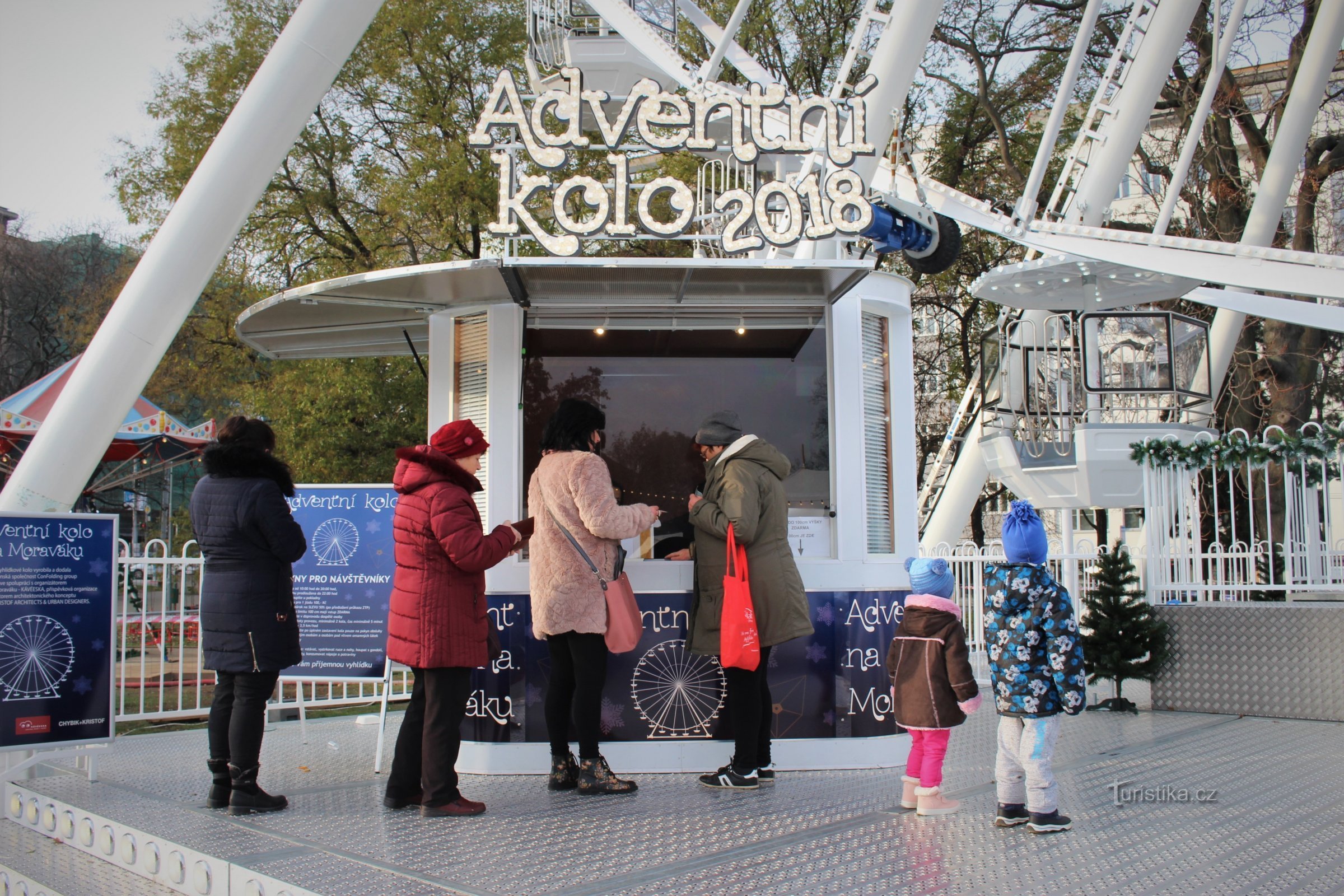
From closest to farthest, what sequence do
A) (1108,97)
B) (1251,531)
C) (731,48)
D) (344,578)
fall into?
(344,578)
(1251,531)
(1108,97)
(731,48)

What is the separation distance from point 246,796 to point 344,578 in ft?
6.36

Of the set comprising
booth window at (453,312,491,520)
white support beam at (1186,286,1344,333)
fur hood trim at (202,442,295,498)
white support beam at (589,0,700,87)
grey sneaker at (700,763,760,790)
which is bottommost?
grey sneaker at (700,763,760,790)

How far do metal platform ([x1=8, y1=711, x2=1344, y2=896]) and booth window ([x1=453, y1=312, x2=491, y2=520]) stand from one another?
77.5 inches

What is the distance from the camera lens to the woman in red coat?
466 centimetres

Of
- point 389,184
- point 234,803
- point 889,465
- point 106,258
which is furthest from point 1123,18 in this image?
point 106,258

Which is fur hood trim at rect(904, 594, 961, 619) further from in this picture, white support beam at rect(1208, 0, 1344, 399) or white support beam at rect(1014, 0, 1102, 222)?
white support beam at rect(1208, 0, 1344, 399)

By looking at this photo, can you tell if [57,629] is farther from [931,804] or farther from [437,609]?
[931,804]

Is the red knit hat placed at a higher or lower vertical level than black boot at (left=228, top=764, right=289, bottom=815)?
higher

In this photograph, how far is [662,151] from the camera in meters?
6.20

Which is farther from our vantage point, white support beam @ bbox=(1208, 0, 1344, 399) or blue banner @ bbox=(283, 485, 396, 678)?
white support beam @ bbox=(1208, 0, 1344, 399)

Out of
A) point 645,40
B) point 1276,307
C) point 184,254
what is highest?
point 645,40

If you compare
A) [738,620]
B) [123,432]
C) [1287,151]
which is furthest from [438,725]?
[123,432]

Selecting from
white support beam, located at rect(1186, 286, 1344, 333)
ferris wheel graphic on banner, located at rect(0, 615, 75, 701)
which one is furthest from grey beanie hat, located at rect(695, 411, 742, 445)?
white support beam, located at rect(1186, 286, 1344, 333)

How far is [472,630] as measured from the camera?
477 centimetres
